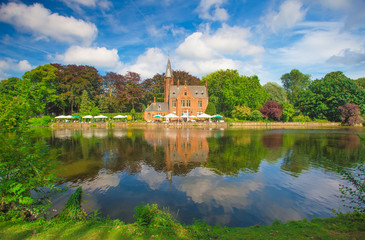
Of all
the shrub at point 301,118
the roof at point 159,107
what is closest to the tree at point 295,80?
the shrub at point 301,118

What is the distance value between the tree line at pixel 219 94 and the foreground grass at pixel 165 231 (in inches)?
1797

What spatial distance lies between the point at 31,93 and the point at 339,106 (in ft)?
200

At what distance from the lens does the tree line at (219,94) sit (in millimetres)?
49875

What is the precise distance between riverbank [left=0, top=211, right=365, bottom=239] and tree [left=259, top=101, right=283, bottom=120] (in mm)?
48112

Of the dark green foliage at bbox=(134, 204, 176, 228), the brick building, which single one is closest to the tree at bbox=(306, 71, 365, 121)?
the brick building

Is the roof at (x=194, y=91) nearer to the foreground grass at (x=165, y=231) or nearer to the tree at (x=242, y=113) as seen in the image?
the tree at (x=242, y=113)

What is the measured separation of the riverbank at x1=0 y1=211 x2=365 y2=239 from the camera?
12.5 feet

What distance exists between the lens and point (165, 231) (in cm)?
416

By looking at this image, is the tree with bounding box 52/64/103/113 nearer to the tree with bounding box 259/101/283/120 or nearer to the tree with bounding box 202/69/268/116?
the tree with bounding box 202/69/268/116

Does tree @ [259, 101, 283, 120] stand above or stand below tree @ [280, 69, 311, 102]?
below

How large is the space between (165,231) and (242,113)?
4829 centimetres

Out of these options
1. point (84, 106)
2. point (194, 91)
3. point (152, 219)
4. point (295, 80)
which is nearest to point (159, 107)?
point (194, 91)

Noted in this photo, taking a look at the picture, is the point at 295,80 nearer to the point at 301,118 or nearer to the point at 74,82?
the point at 301,118

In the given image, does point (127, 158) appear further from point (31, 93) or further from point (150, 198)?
point (31, 93)
